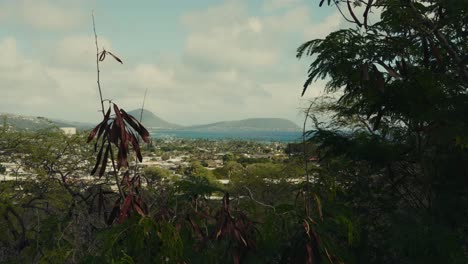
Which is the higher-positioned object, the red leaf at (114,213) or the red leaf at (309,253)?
the red leaf at (114,213)

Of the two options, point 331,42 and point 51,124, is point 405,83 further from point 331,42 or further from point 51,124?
point 51,124

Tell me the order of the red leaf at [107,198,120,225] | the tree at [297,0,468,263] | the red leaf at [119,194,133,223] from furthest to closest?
the tree at [297,0,468,263], the red leaf at [107,198,120,225], the red leaf at [119,194,133,223]

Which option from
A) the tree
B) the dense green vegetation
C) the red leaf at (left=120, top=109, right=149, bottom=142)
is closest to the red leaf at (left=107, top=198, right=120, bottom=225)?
the dense green vegetation

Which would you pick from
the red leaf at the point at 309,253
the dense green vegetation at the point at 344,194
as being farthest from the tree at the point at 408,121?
the red leaf at the point at 309,253

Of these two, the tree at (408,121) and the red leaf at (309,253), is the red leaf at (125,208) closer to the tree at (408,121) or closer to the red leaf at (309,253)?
the red leaf at (309,253)

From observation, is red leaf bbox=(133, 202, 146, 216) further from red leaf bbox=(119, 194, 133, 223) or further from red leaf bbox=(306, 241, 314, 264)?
red leaf bbox=(306, 241, 314, 264)

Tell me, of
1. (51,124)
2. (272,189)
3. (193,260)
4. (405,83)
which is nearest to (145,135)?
(193,260)
